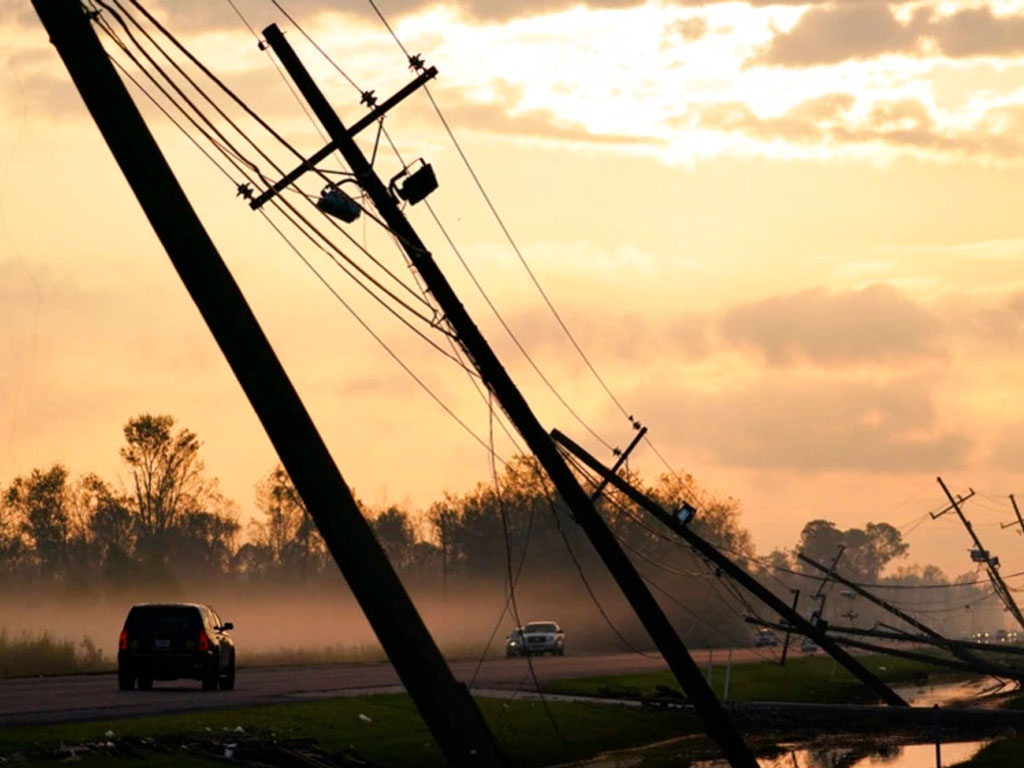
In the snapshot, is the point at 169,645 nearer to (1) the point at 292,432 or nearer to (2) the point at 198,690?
(2) the point at 198,690

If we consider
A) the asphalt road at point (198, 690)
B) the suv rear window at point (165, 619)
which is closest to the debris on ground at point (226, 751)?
the asphalt road at point (198, 690)

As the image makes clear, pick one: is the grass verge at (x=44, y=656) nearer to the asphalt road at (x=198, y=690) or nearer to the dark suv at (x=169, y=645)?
the asphalt road at (x=198, y=690)

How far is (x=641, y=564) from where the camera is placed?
14225 centimetres

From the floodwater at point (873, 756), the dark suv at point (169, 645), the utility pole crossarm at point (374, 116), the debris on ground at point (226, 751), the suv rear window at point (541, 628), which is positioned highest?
the utility pole crossarm at point (374, 116)

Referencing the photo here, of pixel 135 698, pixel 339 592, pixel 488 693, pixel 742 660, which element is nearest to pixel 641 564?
pixel 339 592

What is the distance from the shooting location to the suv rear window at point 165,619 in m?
41.4

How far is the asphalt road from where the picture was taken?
3391 centimetres

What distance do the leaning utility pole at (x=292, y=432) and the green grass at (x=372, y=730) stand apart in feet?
43.9

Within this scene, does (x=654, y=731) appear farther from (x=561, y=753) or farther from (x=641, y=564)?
(x=641, y=564)

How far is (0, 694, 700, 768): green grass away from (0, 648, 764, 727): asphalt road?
1478 millimetres

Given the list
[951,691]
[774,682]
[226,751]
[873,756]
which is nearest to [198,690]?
[226,751]

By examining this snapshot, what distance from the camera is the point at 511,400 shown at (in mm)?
26109

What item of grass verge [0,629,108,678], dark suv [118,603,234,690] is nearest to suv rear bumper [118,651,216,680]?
dark suv [118,603,234,690]

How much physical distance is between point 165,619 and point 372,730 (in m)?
7.92
